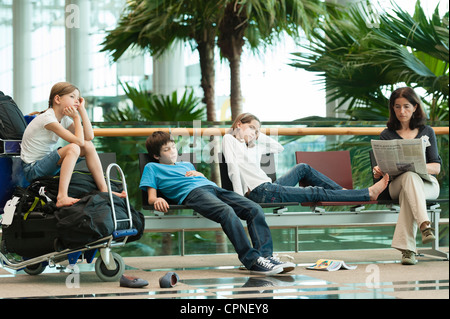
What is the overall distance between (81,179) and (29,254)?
488 millimetres

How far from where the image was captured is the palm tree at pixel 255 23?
8.34 meters

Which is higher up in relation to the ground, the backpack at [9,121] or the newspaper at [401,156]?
A: the backpack at [9,121]

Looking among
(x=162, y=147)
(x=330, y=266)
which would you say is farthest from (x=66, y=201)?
(x=330, y=266)

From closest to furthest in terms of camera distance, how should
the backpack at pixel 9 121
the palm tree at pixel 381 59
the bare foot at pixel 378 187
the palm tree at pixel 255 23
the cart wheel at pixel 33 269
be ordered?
the backpack at pixel 9 121 < the cart wheel at pixel 33 269 < the bare foot at pixel 378 187 < the palm tree at pixel 381 59 < the palm tree at pixel 255 23

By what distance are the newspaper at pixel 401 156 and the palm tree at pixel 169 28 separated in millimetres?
4280

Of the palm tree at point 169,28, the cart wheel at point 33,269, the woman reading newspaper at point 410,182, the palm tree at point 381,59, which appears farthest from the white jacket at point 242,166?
the palm tree at point 169,28

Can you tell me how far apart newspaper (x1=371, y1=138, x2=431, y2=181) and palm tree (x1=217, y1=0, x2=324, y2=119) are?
3.72 metres

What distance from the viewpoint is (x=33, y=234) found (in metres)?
3.79

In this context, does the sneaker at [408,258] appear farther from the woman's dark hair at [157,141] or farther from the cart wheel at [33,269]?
the cart wheel at [33,269]

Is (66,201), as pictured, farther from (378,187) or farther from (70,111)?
(378,187)

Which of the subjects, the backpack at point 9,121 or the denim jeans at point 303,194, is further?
the denim jeans at point 303,194

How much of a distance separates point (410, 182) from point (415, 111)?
0.53 metres

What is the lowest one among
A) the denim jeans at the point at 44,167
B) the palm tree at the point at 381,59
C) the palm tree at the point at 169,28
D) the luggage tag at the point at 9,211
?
the luggage tag at the point at 9,211
